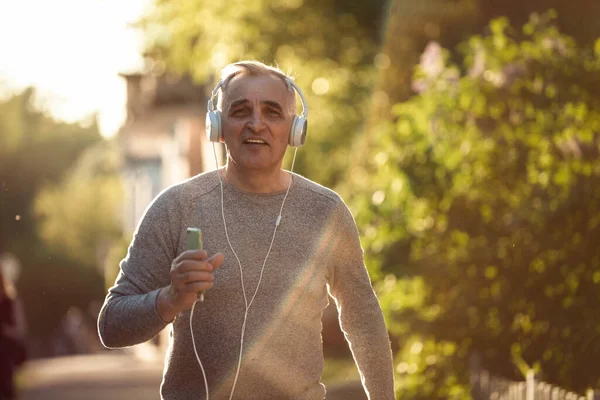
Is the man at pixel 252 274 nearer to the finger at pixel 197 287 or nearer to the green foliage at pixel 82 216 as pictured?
the finger at pixel 197 287

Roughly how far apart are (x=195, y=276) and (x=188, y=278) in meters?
0.02

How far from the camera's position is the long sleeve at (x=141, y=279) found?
4012 mm

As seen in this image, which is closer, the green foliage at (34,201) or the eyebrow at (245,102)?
the eyebrow at (245,102)

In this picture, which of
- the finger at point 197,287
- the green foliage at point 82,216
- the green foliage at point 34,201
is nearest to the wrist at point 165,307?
the finger at point 197,287

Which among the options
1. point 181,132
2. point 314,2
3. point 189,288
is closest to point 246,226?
point 189,288

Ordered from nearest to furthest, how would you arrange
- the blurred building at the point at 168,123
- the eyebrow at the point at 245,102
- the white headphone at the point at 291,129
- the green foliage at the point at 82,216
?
the eyebrow at the point at 245,102
the white headphone at the point at 291,129
the blurred building at the point at 168,123
the green foliage at the point at 82,216

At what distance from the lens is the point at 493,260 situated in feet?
29.2

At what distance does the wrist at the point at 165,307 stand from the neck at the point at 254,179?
561 millimetres

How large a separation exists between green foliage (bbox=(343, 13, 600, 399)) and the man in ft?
13.9

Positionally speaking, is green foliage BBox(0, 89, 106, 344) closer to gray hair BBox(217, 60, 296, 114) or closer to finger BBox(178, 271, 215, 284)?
gray hair BBox(217, 60, 296, 114)

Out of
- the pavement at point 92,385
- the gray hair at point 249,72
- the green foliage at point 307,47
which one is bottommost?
the pavement at point 92,385

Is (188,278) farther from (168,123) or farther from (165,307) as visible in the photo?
(168,123)

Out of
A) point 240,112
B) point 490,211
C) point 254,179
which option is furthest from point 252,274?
point 490,211

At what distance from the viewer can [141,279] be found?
4152 millimetres
